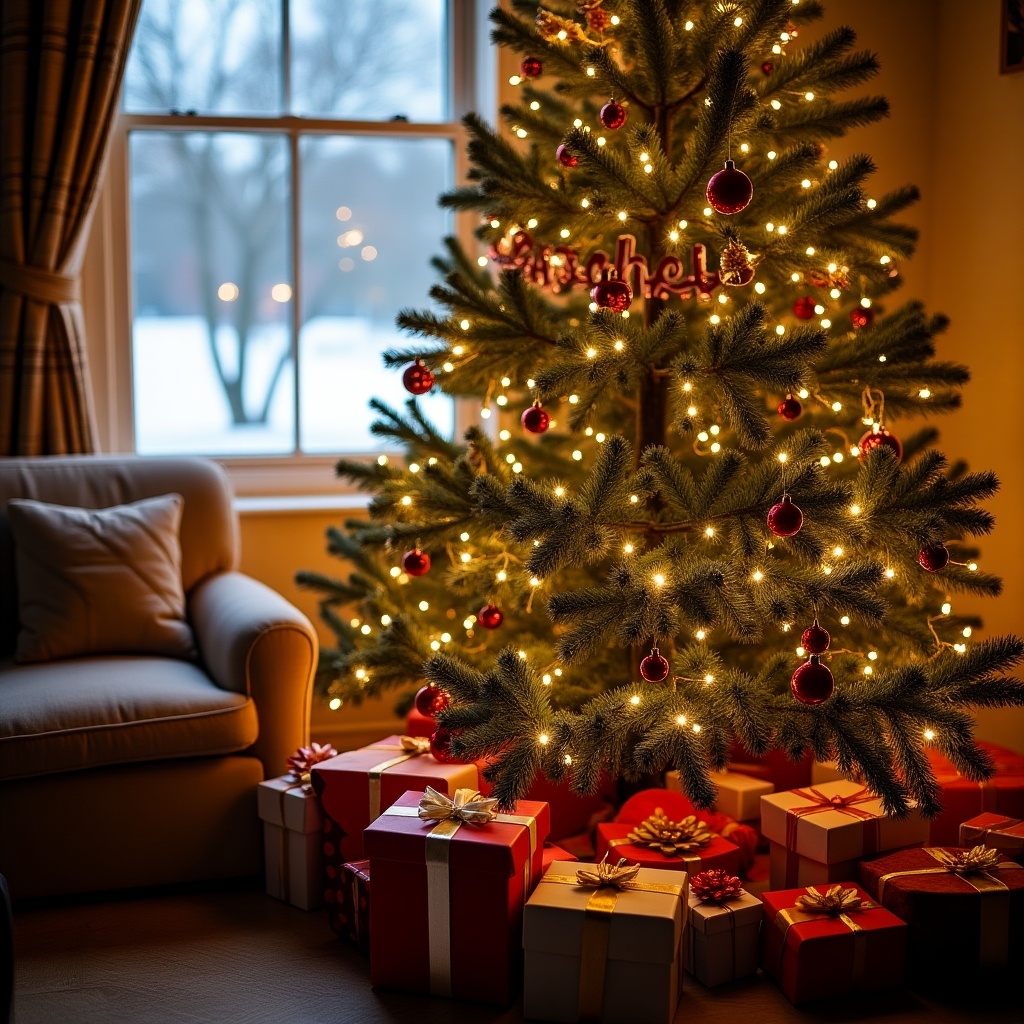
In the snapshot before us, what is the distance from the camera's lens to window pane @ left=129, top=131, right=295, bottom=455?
3.47m

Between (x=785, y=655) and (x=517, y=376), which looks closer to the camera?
(x=785, y=655)

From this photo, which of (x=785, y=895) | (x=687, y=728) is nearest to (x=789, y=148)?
(x=687, y=728)

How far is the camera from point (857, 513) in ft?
6.63

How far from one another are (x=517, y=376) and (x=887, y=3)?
1866 millimetres

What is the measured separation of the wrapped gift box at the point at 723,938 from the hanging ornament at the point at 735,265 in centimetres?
111

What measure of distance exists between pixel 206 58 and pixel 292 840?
93.0 inches

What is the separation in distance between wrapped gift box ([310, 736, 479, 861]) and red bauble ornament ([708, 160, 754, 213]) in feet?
3.88

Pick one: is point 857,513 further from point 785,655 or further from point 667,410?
point 667,410

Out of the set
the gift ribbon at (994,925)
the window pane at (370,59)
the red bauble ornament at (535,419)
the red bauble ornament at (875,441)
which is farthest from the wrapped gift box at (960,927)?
the window pane at (370,59)

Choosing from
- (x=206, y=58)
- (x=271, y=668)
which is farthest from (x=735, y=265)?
(x=206, y=58)

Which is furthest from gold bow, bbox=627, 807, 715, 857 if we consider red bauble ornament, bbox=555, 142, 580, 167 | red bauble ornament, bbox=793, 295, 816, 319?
red bauble ornament, bbox=555, 142, 580, 167

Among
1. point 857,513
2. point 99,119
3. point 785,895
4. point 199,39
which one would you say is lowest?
point 785,895

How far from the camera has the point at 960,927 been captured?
78.4 inches

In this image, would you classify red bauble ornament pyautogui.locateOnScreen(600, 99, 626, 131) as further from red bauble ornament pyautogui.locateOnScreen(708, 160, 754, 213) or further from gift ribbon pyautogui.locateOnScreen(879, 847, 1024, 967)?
gift ribbon pyautogui.locateOnScreen(879, 847, 1024, 967)
